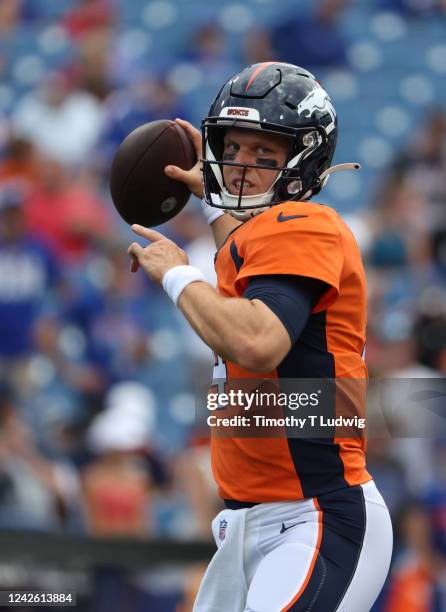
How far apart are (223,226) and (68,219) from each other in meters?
4.34

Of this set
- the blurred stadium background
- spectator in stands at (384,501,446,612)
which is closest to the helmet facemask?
the blurred stadium background

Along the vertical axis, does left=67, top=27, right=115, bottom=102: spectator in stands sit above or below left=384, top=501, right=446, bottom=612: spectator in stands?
above

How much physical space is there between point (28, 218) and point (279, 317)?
5276 millimetres

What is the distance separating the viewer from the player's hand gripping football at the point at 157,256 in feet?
10.3

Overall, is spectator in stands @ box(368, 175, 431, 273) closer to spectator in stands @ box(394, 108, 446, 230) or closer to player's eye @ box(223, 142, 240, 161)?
spectator in stands @ box(394, 108, 446, 230)

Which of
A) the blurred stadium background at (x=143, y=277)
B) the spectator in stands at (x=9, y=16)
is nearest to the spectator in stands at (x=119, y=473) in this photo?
the blurred stadium background at (x=143, y=277)

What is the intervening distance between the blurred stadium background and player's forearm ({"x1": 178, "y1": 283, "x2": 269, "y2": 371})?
2812 mm

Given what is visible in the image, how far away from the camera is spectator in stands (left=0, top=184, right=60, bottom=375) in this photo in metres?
7.59

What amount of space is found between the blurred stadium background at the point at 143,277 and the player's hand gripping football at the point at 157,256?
2.63 metres

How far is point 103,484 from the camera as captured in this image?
245 inches

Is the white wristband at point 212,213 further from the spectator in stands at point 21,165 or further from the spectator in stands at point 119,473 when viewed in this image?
the spectator in stands at point 21,165

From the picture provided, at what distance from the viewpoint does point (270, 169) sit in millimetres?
3270

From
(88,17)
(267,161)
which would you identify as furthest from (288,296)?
(88,17)

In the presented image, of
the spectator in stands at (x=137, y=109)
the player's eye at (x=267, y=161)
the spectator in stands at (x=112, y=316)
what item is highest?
the spectator in stands at (x=137, y=109)
